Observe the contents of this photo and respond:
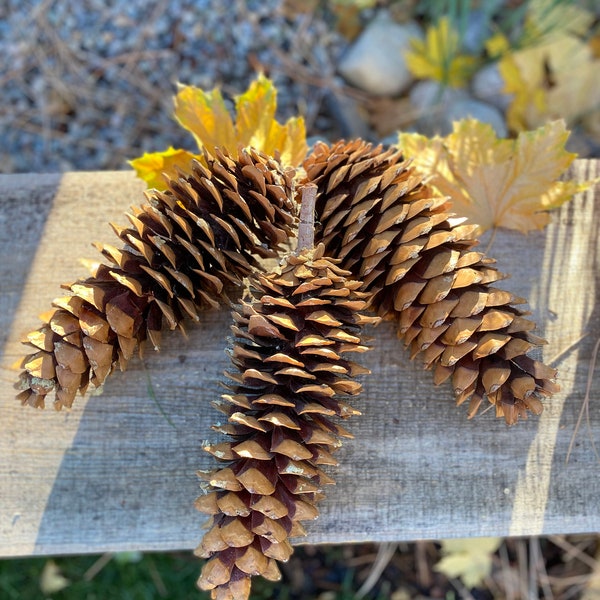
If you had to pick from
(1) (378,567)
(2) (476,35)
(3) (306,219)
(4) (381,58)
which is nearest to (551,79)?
(2) (476,35)

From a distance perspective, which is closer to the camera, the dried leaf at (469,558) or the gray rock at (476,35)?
the dried leaf at (469,558)

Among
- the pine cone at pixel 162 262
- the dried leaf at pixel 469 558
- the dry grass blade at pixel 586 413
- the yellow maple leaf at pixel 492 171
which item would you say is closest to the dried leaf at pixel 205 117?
the pine cone at pixel 162 262

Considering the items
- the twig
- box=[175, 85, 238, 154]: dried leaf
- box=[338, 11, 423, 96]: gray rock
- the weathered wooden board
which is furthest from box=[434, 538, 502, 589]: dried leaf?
box=[338, 11, 423, 96]: gray rock

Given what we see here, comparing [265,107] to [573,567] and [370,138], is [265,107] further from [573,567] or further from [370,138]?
[573,567]

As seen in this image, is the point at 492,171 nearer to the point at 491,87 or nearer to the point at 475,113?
the point at 475,113

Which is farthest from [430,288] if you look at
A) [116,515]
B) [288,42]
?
[288,42]

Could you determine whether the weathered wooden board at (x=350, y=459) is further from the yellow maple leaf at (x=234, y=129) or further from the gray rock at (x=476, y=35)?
the gray rock at (x=476, y=35)

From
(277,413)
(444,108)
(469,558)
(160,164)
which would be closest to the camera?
(277,413)
